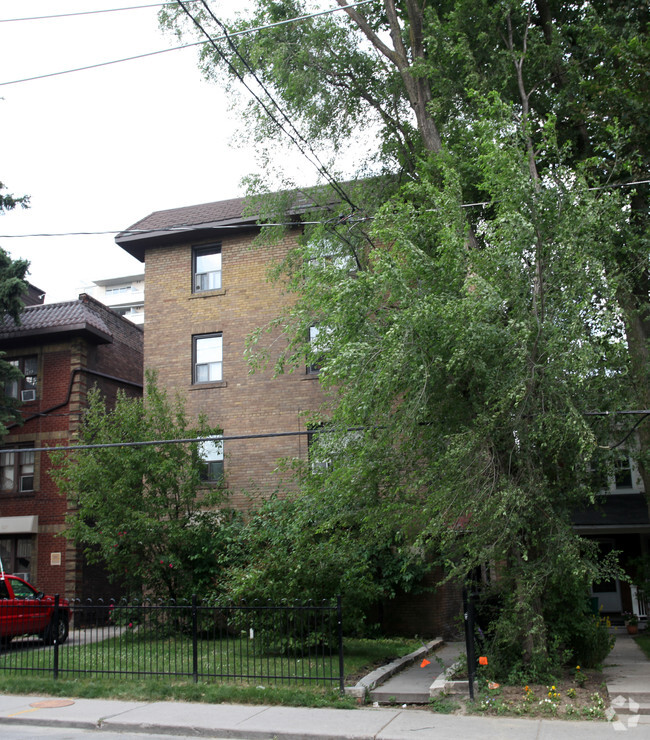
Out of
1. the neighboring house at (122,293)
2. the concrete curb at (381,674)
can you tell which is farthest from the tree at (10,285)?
the neighboring house at (122,293)

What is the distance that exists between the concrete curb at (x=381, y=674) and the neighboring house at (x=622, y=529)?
8269 mm

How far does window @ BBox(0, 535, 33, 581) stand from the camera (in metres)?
22.6

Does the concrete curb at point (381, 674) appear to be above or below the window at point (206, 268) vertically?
below

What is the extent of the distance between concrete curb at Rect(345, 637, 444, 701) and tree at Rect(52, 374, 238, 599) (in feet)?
17.9

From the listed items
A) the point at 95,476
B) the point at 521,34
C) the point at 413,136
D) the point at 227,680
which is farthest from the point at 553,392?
the point at 95,476

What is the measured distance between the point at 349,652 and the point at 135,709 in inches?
206

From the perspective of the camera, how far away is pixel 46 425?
23.5 metres

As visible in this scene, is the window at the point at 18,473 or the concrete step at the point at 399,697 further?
the window at the point at 18,473

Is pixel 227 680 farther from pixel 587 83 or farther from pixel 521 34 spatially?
pixel 521 34

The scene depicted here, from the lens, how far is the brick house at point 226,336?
2022 cm

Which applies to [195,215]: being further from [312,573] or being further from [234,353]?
[312,573]

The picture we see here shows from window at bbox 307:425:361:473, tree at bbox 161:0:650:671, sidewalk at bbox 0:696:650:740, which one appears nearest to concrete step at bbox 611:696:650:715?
sidewalk at bbox 0:696:650:740

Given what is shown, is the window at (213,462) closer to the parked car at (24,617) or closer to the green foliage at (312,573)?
the parked car at (24,617)

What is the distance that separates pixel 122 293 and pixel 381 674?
75945mm
